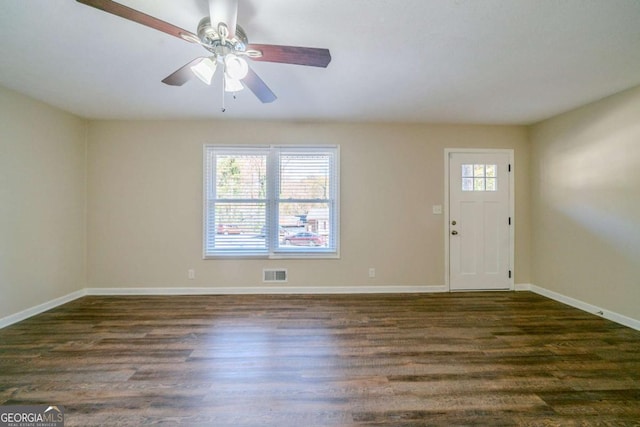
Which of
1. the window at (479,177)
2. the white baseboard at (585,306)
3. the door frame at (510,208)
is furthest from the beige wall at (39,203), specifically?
the white baseboard at (585,306)

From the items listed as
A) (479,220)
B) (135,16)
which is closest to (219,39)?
(135,16)

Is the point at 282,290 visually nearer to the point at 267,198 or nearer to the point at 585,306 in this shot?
the point at 267,198

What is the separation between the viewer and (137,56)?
216cm

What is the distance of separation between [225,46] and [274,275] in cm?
293

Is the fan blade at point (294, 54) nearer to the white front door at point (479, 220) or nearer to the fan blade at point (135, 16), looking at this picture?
the fan blade at point (135, 16)

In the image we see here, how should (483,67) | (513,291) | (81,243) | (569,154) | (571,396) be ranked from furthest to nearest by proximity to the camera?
(513,291) < (81,243) < (569,154) < (483,67) < (571,396)

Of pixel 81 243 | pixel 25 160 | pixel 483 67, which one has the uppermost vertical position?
pixel 483 67

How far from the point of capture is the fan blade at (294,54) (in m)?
1.57

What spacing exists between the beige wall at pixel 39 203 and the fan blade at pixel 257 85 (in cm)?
277

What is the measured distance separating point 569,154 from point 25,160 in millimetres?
6415

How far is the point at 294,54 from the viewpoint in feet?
5.35

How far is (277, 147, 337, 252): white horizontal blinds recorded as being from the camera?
3855 mm

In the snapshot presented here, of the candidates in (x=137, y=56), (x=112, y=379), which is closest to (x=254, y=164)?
(x=137, y=56)

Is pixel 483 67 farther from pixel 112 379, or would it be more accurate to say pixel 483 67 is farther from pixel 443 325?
pixel 112 379
